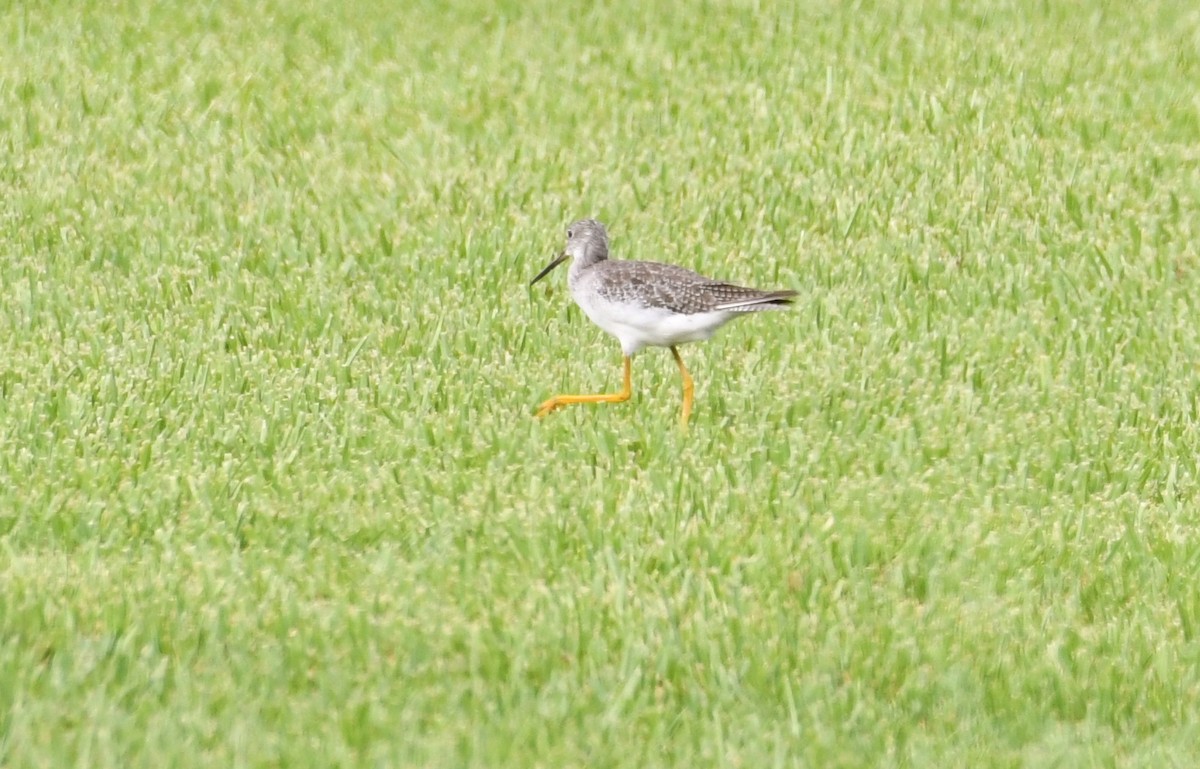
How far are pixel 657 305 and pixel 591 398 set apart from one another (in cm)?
53

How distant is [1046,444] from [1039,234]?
274cm

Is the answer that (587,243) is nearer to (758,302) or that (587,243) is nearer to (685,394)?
(685,394)

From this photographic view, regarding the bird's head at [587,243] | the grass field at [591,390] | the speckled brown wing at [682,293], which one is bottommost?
the grass field at [591,390]

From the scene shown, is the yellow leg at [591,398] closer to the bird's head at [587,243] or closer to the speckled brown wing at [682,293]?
the speckled brown wing at [682,293]

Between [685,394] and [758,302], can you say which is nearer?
[758,302]

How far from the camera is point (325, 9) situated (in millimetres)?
13805

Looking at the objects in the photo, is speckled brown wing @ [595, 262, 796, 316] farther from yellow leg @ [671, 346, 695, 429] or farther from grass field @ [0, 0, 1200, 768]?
grass field @ [0, 0, 1200, 768]

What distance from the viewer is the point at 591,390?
836 centimetres

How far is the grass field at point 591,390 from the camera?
5.74 meters

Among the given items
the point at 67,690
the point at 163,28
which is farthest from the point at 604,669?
the point at 163,28

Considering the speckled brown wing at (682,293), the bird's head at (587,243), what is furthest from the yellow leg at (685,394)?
the bird's head at (587,243)

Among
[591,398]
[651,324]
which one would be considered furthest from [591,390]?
[651,324]

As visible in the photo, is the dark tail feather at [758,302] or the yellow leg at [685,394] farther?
the yellow leg at [685,394]

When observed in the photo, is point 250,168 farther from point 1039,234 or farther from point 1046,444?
point 1046,444
